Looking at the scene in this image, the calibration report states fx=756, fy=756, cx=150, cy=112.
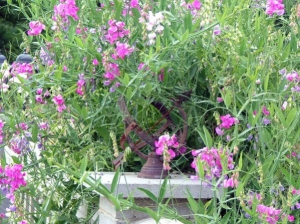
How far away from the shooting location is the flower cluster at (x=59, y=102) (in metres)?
2.35

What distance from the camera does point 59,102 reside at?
7.75 ft

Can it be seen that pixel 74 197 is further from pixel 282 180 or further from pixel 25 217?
pixel 282 180

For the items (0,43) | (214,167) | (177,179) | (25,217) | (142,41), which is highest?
(142,41)

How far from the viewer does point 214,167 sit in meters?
1.92

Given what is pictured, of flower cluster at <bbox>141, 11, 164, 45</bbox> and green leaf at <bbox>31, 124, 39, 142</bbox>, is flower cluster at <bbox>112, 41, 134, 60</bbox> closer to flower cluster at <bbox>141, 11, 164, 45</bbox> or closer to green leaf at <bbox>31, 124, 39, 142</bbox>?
flower cluster at <bbox>141, 11, 164, 45</bbox>

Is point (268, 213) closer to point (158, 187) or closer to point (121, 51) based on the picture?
point (158, 187)

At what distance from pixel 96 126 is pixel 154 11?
0.42 metres

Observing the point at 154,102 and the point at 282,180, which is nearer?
the point at 282,180

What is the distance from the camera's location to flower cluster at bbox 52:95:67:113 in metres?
2.35

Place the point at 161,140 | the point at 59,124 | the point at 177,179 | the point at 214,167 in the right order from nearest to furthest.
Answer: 1. the point at 214,167
2. the point at 161,140
3. the point at 177,179
4. the point at 59,124

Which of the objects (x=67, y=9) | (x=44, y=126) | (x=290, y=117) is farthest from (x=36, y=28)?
(x=290, y=117)

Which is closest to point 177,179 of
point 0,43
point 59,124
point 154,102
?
point 154,102

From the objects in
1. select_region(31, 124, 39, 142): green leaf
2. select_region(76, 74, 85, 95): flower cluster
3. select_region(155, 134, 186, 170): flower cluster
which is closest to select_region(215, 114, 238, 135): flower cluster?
select_region(155, 134, 186, 170): flower cluster

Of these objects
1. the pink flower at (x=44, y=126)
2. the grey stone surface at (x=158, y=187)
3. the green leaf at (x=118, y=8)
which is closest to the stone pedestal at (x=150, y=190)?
the grey stone surface at (x=158, y=187)
